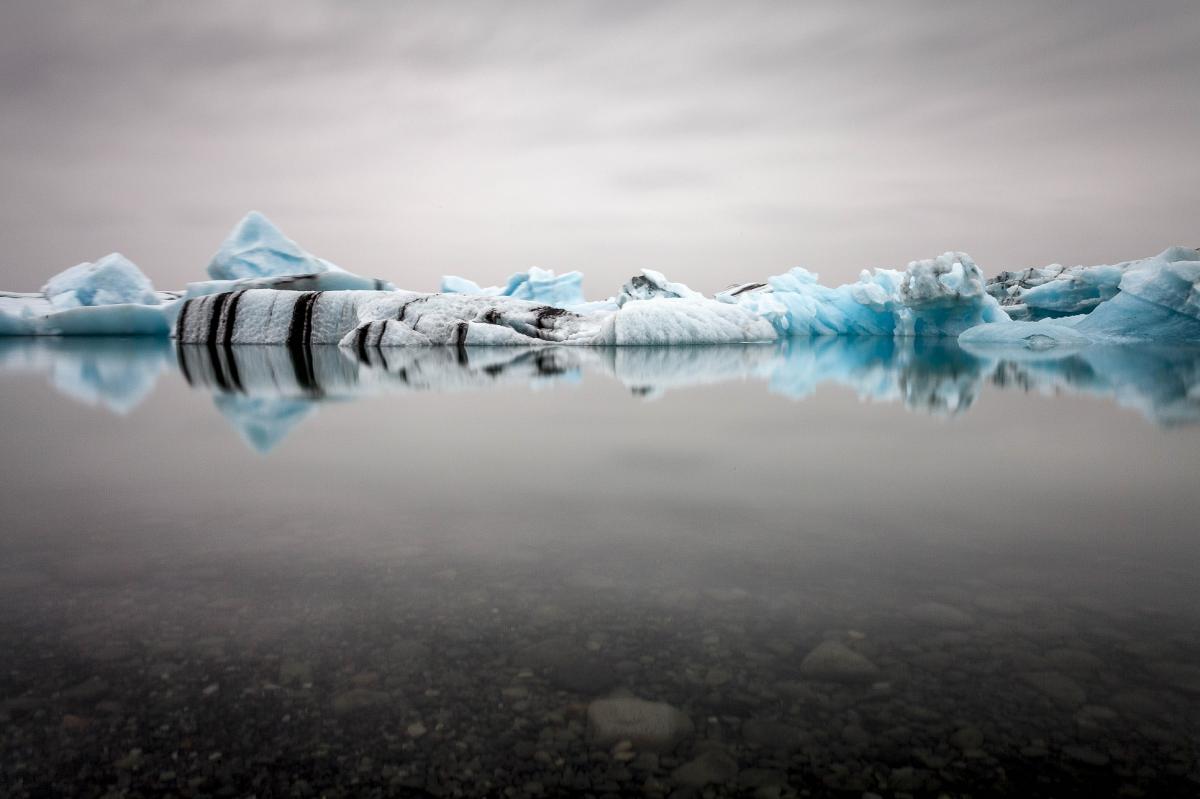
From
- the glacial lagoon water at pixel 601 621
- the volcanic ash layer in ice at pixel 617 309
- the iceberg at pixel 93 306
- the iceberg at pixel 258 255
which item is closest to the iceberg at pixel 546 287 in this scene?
the volcanic ash layer in ice at pixel 617 309

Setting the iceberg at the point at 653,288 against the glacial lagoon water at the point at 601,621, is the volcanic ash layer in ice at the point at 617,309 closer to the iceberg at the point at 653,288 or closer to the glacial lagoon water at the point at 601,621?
the iceberg at the point at 653,288

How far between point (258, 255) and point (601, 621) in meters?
27.3

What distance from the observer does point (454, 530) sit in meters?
2.35

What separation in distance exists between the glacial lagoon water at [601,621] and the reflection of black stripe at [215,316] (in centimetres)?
1680

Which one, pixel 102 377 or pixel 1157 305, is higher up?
pixel 1157 305

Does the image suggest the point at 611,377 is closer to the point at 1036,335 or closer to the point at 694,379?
the point at 694,379

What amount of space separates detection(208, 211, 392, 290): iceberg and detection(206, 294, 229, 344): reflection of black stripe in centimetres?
617

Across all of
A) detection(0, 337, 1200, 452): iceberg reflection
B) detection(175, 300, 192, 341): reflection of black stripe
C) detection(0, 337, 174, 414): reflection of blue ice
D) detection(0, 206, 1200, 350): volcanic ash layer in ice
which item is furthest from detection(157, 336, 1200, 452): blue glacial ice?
detection(175, 300, 192, 341): reflection of black stripe

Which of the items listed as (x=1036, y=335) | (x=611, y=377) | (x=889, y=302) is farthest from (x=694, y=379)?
(x=889, y=302)

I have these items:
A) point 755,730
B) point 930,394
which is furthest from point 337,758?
point 930,394

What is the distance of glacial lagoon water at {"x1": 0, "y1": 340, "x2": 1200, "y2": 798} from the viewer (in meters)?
1.17

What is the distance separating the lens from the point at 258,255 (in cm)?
2553

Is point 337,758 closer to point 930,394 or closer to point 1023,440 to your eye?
point 1023,440

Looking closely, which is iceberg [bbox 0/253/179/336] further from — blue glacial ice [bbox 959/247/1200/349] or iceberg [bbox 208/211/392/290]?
blue glacial ice [bbox 959/247/1200/349]
